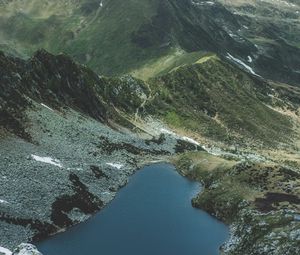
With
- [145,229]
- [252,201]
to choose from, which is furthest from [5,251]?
[252,201]

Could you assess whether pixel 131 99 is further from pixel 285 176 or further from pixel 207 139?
pixel 285 176

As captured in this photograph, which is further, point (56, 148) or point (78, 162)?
point (56, 148)

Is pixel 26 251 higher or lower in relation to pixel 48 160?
higher

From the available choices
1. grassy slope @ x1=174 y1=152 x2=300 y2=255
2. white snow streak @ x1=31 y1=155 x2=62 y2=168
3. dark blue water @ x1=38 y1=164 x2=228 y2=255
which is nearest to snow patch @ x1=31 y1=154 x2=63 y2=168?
white snow streak @ x1=31 y1=155 x2=62 y2=168

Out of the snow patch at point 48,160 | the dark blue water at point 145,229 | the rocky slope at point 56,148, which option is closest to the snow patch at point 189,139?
the rocky slope at point 56,148

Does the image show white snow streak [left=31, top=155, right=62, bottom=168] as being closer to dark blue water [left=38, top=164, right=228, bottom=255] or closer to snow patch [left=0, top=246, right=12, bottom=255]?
dark blue water [left=38, top=164, right=228, bottom=255]

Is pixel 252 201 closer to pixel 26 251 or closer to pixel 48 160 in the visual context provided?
pixel 48 160

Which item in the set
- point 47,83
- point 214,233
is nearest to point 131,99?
point 47,83

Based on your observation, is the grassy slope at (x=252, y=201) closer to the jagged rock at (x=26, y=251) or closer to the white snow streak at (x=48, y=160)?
the white snow streak at (x=48, y=160)

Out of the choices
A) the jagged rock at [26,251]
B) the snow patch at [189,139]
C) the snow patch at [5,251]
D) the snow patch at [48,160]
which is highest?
the jagged rock at [26,251]
